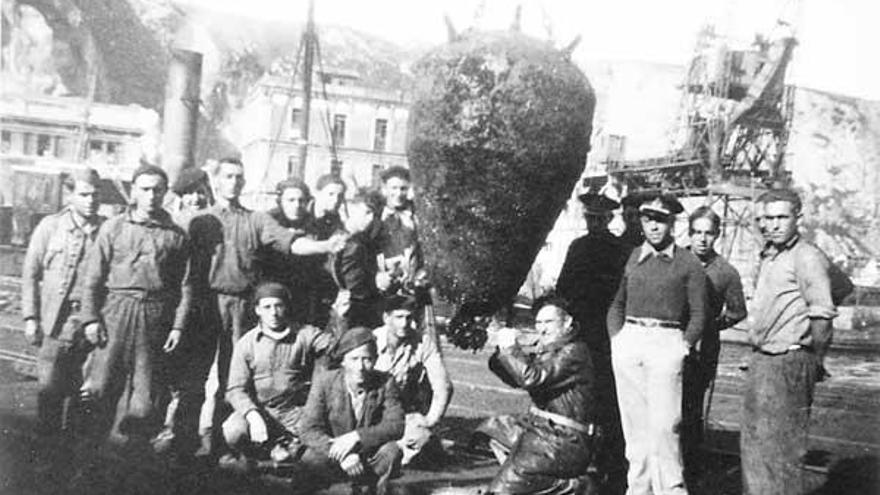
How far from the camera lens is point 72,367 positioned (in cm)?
579

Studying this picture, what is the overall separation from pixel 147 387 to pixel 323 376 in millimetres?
1379

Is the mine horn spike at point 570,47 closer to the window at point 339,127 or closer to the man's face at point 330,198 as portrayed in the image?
the man's face at point 330,198

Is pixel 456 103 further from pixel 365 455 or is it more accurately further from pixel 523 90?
pixel 365 455

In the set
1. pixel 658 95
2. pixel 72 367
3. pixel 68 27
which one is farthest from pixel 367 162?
pixel 72 367

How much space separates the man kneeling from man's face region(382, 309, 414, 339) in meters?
0.46

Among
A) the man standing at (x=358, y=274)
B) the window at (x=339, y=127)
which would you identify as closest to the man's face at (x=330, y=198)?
the man standing at (x=358, y=274)

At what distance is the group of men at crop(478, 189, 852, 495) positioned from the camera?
15.6 ft

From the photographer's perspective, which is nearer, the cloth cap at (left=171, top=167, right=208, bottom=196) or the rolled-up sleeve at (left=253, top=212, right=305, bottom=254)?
the rolled-up sleeve at (left=253, top=212, right=305, bottom=254)

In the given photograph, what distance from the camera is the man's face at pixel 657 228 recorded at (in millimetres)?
5086

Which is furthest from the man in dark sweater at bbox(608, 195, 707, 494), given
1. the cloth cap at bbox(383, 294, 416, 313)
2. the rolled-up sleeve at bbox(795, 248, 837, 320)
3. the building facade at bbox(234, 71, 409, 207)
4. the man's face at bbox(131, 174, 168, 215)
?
the building facade at bbox(234, 71, 409, 207)

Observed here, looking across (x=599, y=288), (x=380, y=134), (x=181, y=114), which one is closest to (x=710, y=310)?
(x=599, y=288)

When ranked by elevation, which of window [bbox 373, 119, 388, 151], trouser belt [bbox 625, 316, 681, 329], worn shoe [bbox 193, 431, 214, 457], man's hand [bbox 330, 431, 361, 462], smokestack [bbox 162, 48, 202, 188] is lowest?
worn shoe [bbox 193, 431, 214, 457]

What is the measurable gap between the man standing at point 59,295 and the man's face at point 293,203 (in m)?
1.35

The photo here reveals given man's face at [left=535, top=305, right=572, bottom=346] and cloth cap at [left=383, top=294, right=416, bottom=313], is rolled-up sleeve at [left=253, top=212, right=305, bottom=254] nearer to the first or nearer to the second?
cloth cap at [left=383, top=294, right=416, bottom=313]
